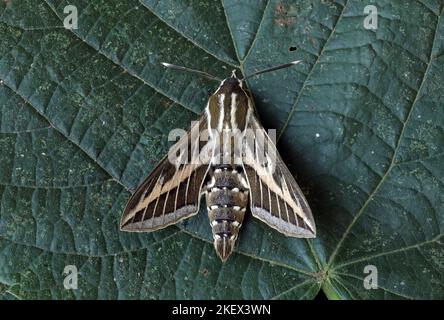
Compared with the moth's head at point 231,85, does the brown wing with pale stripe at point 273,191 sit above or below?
below

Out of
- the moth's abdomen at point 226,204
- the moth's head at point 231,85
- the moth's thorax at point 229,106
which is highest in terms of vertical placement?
the moth's head at point 231,85

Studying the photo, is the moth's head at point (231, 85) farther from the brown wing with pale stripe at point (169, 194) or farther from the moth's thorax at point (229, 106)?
the brown wing with pale stripe at point (169, 194)

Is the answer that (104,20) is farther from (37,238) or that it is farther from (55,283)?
(55,283)

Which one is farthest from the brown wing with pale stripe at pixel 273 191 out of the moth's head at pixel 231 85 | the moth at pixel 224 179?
the moth's head at pixel 231 85

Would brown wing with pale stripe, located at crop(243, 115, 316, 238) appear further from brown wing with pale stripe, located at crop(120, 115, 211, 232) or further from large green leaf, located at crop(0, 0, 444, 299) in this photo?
brown wing with pale stripe, located at crop(120, 115, 211, 232)

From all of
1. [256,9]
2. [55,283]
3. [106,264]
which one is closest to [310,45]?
[256,9]

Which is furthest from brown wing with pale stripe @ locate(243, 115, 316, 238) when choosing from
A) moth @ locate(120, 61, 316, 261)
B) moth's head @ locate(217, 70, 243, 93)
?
moth's head @ locate(217, 70, 243, 93)

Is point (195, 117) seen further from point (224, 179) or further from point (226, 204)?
point (226, 204)
